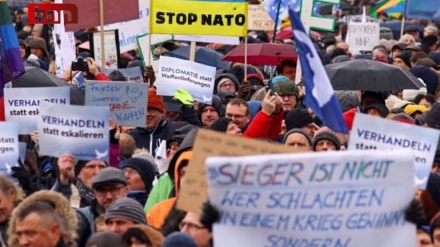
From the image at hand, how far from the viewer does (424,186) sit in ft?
31.4

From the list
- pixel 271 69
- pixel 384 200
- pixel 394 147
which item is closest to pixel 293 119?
pixel 394 147

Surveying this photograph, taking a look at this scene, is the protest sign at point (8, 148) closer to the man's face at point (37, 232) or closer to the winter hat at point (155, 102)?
the man's face at point (37, 232)

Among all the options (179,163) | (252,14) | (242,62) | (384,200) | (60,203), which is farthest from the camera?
(252,14)

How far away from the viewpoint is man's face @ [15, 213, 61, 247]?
28.2ft

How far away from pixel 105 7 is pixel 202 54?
2.72 meters

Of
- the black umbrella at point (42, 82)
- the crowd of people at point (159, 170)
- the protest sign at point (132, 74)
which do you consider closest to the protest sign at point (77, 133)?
the crowd of people at point (159, 170)

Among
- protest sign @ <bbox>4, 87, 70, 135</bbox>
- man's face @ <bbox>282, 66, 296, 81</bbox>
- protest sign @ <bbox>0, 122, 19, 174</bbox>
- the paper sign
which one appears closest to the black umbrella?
protest sign @ <bbox>4, 87, 70, 135</bbox>

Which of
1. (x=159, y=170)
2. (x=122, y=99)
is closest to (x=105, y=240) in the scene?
(x=159, y=170)

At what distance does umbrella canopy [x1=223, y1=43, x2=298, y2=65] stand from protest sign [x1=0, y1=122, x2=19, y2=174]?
8.78 metres

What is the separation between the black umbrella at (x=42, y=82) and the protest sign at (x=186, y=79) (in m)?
0.94

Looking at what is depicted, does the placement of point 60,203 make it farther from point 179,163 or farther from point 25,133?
point 25,133

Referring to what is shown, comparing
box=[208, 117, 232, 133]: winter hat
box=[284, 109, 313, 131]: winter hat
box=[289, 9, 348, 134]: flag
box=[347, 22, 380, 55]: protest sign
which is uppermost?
box=[289, 9, 348, 134]: flag

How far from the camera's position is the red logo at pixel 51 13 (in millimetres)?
16938

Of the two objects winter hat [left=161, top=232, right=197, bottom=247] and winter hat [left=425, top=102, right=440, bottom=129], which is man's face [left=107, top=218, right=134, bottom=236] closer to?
winter hat [left=161, top=232, right=197, bottom=247]
